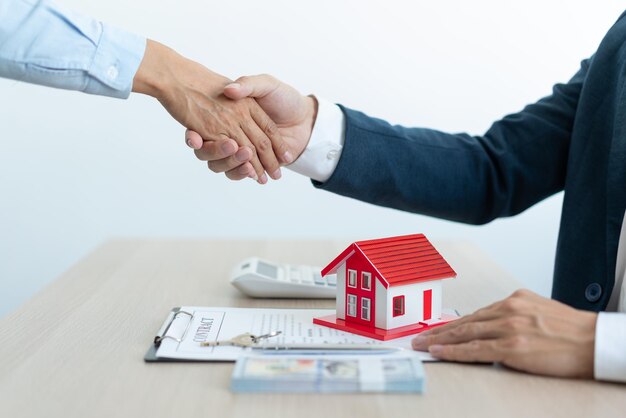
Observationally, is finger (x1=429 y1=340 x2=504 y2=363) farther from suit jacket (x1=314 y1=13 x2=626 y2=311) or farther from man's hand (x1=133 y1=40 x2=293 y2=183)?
man's hand (x1=133 y1=40 x2=293 y2=183)

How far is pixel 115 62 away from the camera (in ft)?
4.03

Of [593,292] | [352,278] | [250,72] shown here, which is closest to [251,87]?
[352,278]

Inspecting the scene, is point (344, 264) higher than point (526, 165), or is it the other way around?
point (526, 165)

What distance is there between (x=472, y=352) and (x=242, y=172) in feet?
2.39

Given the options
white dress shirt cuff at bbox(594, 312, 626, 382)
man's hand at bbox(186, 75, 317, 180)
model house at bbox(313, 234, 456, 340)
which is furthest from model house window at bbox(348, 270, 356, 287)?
man's hand at bbox(186, 75, 317, 180)

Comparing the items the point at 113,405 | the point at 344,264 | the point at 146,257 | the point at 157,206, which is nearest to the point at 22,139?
the point at 157,206

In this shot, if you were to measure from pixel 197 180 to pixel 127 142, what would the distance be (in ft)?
0.83

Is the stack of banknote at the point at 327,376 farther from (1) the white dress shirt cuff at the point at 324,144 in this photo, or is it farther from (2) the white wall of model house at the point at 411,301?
(1) the white dress shirt cuff at the point at 324,144

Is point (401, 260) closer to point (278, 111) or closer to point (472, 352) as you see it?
point (472, 352)

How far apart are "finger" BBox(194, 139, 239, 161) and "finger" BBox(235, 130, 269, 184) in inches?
0.5

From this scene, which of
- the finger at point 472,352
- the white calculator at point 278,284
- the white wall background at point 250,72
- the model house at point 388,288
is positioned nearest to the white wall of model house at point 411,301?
the model house at point 388,288

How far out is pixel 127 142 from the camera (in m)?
2.61

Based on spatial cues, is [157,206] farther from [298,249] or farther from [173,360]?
[173,360]

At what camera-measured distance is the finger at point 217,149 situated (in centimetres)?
141
